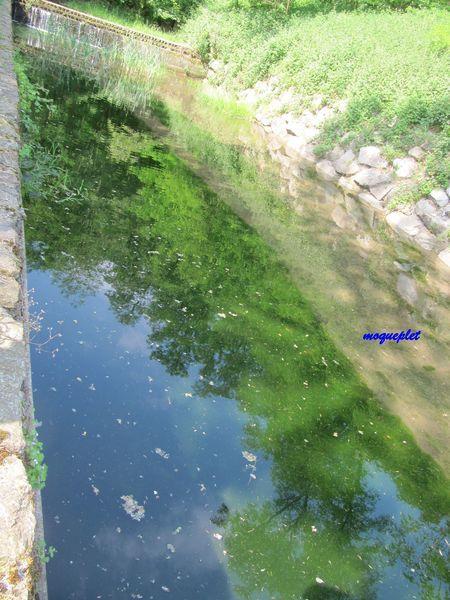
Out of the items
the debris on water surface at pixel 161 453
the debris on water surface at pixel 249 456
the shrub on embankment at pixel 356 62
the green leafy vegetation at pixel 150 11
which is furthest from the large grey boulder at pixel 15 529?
the green leafy vegetation at pixel 150 11

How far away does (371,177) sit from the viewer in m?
13.2

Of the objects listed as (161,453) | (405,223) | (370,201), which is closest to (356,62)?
(370,201)

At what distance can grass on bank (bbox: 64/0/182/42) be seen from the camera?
987 inches

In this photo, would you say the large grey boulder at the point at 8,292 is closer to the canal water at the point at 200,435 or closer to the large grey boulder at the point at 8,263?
the large grey boulder at the point at 8,263

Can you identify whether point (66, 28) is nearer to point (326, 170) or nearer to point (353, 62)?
point (353, 62)

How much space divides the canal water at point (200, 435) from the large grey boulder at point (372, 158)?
7.41m

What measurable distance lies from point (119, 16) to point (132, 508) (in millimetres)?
28915

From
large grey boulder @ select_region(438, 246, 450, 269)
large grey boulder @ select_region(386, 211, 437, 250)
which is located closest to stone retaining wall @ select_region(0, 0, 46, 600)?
large grey boulder @ select_region(438, 246, 450, 269)

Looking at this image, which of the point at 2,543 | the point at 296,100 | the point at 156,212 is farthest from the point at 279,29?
the point at 2,543

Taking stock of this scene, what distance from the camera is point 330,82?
55.2ft

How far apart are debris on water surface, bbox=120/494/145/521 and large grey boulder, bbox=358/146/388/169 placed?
464 inches

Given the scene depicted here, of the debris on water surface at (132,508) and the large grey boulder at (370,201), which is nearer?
the debris on water surface at (132,508)

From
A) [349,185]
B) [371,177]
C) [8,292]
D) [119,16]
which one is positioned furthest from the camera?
[119,16]

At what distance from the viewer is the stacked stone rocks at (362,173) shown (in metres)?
11.5
